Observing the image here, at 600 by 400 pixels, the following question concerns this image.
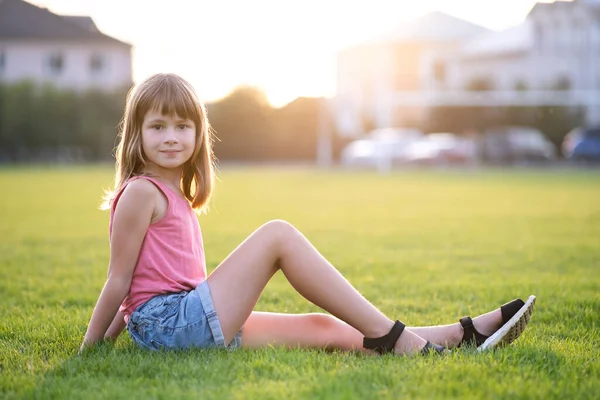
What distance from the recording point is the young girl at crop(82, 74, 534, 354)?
304cm

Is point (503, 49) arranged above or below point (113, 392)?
above

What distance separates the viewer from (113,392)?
2.61 m

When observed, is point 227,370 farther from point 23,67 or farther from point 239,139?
point 23,67

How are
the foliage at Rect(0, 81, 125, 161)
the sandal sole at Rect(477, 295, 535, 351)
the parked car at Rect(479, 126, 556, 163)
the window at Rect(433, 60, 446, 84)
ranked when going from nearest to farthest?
the sandal sole at Rect(477, 295, 535, 351) < the parked car at Rect(479, 126, 556, 163) < the foliage at Rect(0, 81, 125, 161) < the window at Rect(433, 60, 446, 84)

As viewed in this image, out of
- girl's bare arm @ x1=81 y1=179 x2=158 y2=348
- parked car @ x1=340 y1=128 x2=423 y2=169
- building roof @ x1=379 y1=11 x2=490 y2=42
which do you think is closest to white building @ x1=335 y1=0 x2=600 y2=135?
building roof @ x1=379 y1=11 x2=490 y2=42

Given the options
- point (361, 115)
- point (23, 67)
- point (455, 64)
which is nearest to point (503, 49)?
point (455, 64)

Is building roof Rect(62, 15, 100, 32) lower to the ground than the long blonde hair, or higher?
higher

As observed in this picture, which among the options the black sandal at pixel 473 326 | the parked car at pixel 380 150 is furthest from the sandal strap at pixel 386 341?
the parked car at pixel 380 150

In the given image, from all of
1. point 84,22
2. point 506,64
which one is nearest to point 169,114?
point 84,22

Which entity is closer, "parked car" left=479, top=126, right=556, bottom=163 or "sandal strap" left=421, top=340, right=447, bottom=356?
"sandal strap" left=421, top=340, right=447, bottom=356

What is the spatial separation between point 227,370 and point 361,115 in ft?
108

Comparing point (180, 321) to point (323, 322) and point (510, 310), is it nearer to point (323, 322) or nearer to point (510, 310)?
point (323, 322)

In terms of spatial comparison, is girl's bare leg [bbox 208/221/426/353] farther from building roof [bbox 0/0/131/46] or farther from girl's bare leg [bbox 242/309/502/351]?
building roof [bbox 0/0/131/46]

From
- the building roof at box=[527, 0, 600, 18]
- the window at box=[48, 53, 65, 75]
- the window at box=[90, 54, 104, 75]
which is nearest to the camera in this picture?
the window at box=[48, 53, 65, 75]
